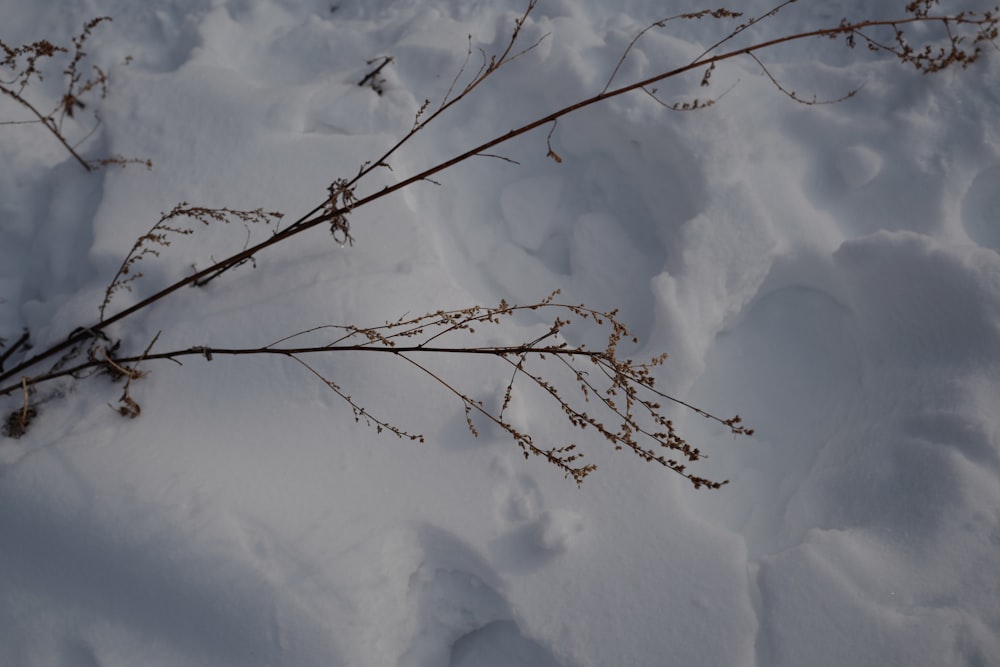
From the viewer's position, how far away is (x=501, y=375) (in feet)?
6.13

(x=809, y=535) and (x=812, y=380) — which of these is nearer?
(x=809, y=535)

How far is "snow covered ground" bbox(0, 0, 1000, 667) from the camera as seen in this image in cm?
162

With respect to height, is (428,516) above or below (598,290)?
below

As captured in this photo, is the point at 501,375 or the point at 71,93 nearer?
the point at 501,375

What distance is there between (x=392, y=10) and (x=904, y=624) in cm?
274

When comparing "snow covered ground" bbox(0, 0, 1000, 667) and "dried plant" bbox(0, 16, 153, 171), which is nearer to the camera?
"snow covered ground" bbox(0, 0, 1000, 667)

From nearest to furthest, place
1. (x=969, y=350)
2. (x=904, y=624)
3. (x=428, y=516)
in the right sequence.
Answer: (x=904, y=624)
(x=428, y=516)
(x=969, y=350)

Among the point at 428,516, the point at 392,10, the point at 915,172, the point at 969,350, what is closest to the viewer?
the point at 428,516

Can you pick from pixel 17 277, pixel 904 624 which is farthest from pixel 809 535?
pixel 17 277

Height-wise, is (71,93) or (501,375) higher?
(71,93)

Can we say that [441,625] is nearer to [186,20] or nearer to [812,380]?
[812,380]

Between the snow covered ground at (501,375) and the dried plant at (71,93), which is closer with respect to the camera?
the snow covered ground at (501,375)

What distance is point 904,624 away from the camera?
1.57m

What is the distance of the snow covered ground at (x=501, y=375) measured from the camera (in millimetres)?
1618
